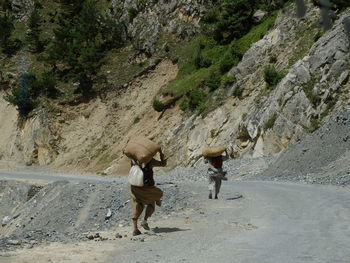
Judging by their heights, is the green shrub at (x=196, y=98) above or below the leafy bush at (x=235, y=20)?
below

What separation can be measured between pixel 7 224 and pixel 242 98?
19219mm

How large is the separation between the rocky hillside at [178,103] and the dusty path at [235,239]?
6.14m

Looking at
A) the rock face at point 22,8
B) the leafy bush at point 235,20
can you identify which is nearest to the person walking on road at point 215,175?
the leafy bush at point 235,20

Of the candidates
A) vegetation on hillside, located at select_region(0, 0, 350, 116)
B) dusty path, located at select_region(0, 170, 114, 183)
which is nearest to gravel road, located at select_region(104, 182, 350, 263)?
dusty path, located at select_region(0, 170, 114, 183)

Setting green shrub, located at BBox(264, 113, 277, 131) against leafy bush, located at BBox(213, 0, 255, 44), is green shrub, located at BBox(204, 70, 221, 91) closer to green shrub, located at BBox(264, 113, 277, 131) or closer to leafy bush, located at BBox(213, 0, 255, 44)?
leafy bush, located at BBox(213, 0, 255, 44)

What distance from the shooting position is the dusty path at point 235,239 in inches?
250

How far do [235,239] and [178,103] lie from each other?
3440 centimetres

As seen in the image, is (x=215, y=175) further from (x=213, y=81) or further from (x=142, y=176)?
(x=213, y=81)

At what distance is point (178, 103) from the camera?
41781 mm

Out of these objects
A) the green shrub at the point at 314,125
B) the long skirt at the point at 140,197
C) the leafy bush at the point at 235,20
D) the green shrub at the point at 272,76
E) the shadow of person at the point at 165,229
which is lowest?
the shadow of person at the point at 165,229

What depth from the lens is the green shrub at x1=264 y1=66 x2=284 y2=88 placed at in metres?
32.2

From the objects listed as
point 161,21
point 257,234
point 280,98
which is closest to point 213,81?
point 280,98

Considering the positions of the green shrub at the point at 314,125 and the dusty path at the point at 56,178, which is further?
the dusty path at the point at 56,178

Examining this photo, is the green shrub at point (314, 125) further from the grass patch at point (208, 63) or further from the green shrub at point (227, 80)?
the green shrub at point (227, 80)
